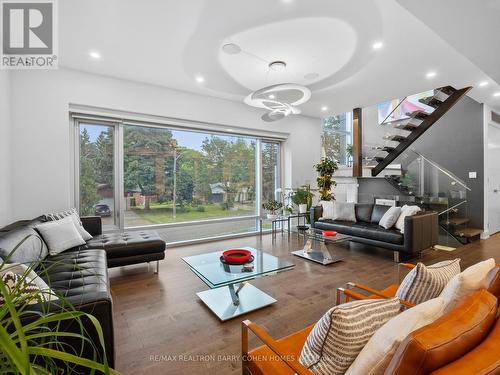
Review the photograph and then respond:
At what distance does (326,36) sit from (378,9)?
0.58m

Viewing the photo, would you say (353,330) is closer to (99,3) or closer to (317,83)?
(99,3)

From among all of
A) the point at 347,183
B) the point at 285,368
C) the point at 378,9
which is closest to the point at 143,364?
the point at 285,368

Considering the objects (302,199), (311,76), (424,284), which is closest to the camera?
(424,284)

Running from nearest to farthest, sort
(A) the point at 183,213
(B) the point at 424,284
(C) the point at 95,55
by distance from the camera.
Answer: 1. (B) the point at 424,284
2. (C) the point at 95,55
3. (A) the point at 183,213

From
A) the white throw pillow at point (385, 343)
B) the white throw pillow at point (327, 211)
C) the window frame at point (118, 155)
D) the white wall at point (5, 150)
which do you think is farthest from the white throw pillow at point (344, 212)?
the white wall at point (5, 150)

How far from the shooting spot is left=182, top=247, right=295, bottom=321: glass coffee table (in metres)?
2.23

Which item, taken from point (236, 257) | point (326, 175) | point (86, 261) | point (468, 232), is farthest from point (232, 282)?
point (468, 232)

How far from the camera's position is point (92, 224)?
3.54 meters

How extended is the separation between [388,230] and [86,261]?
13.8 ft

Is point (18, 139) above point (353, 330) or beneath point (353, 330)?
above

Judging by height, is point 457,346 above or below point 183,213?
above

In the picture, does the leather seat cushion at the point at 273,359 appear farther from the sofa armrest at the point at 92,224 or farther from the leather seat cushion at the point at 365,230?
the sofa armrest at the point at 92,224

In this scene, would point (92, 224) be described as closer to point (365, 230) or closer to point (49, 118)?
point (49, 118)

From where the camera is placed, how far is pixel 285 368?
1.14m
